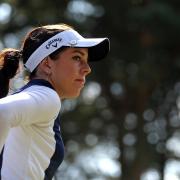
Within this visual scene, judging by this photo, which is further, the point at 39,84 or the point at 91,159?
the point at 91,159

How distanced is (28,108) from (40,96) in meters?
0.10

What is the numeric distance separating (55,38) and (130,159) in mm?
13246

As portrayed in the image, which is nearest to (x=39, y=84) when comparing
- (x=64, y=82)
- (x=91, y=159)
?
(x=64, y=82)

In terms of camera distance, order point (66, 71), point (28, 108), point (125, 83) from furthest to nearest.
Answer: point (125, 83), point (66, 71), point (28, 108)

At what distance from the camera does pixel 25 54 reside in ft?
10.7

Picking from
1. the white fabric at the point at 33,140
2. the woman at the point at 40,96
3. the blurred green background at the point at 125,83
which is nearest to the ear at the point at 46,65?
the woman at the point at 40,96

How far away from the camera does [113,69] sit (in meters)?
15.6

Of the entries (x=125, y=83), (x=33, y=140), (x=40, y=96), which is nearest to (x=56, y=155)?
(x=33, y=140)

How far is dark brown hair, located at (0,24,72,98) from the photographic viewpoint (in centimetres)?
321

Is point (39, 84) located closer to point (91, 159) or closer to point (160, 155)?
point (160, 155)

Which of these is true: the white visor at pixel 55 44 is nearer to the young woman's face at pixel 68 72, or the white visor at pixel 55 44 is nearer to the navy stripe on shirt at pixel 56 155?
the young woman's face at pixel 68 72

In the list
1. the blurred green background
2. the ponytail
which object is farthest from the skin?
the blurred green background

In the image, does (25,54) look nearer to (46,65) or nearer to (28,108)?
(46,65)

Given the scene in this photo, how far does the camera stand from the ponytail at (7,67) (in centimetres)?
320
